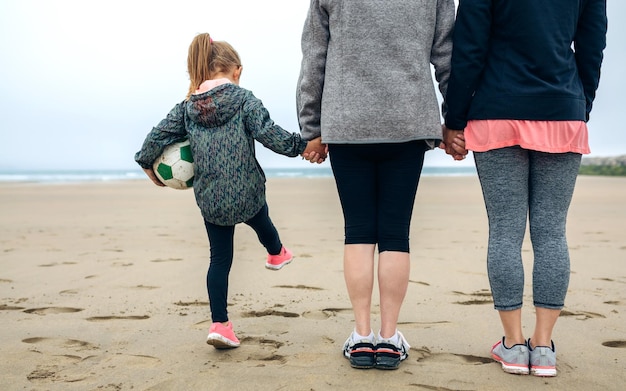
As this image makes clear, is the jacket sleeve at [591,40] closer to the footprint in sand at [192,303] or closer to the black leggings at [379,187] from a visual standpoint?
the black leggings at [379,187]

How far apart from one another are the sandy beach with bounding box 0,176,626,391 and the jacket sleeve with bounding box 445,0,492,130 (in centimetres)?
119

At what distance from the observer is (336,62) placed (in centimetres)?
254

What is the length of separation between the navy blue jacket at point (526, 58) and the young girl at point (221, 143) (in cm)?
76

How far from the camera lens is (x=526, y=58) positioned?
238 cm

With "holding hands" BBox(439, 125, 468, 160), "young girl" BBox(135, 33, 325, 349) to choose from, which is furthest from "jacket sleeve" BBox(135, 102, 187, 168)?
"holding hands" BBox(439, 125, 468, 160)

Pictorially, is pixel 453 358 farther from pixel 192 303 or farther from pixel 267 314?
pixel 192 303

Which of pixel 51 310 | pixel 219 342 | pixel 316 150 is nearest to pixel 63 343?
pixel 51 310

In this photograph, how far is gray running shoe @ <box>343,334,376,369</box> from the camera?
2457 millimetres

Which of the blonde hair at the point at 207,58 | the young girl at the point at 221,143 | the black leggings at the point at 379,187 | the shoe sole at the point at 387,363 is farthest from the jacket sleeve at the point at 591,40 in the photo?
the blonde hair at the point at 207,58

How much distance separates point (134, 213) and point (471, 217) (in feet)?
18.7

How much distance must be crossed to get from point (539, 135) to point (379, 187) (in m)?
0.72

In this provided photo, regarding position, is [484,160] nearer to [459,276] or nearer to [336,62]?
[336,62]

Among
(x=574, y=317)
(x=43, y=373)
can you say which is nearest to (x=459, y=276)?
(x=574, y=317)

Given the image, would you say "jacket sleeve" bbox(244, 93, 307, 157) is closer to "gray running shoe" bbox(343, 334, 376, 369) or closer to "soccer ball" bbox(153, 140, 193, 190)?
"soccer ball" bbox(153, 140, 193, 190)
